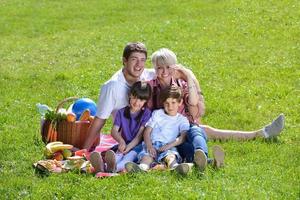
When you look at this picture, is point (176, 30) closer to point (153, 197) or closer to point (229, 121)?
point (229, 121)

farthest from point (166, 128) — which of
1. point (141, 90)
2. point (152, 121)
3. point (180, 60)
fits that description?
point (180, 60)

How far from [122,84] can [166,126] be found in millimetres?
658

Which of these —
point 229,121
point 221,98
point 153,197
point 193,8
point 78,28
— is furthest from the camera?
point 193,8

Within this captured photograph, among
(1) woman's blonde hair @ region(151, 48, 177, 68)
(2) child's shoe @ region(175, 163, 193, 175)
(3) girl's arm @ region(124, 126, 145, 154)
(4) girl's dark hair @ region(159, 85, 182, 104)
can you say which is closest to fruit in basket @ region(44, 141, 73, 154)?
(3) girl's arm @ region(124, 126, 145, 154)

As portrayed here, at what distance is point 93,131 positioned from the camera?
313 inches

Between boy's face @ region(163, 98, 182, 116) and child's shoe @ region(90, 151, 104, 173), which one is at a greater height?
boy's face @ region(163, 98, 182, 116)

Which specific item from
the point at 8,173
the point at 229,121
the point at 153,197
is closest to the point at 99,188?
the point at 153,197

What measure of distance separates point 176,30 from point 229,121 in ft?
21.1

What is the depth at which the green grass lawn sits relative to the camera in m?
6.76

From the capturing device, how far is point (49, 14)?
730 inches

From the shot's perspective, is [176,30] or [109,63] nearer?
[109,63]

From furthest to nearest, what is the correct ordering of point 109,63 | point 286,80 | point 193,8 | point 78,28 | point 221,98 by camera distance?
point 193,8 → point 78,28 → point 109,63 → point 286,80 → point 221,98

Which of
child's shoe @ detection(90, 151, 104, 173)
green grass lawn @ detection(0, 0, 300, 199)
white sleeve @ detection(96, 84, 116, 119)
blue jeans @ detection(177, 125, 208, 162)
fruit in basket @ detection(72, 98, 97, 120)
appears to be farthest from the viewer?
fruit in basket @ detection(72, 98, 97, 120)

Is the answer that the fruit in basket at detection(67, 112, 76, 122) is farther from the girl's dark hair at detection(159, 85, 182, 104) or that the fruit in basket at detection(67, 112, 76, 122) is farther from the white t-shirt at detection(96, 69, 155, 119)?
the girl's dark hair at detection(159, 85, 182, 104)
